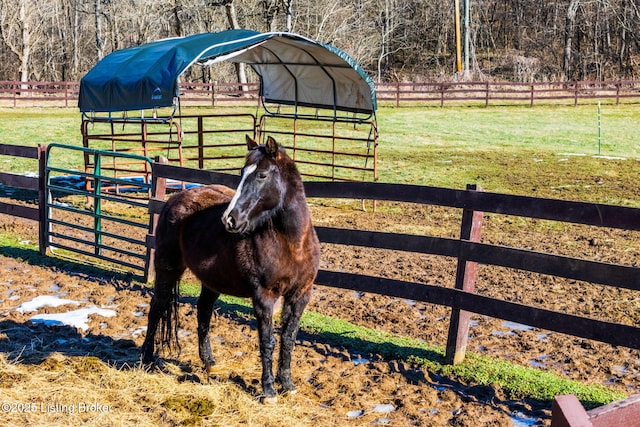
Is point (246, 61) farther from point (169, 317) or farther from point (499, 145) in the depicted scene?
point (169, 317)

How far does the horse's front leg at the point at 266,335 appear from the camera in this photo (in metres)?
5.01

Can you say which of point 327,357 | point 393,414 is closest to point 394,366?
point 327,357

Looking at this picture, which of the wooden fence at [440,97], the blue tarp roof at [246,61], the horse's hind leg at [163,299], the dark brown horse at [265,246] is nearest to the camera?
the dark brown horse at [265,246]

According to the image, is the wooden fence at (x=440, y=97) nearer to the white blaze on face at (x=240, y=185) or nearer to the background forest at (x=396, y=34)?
the background forest at (x=396, y=34)

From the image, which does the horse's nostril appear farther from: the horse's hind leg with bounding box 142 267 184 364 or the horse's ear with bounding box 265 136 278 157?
the horse's hind leg with bounding box 142 267 184 364

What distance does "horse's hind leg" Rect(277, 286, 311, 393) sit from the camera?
5.16 metres

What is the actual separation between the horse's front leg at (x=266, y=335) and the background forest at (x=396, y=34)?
42176 mm

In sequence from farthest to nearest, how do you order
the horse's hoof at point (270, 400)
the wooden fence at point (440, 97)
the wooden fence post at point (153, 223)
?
the wooden fence at point (440, 97)
the wooden fence post at point (153, 223)
the horse's hoof at point (270, 400)

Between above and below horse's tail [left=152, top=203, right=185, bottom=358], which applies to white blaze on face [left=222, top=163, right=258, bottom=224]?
above

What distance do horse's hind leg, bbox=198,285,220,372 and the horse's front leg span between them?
2.46 feet

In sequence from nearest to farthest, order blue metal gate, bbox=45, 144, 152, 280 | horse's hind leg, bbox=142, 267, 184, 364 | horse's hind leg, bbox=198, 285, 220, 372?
horse's hind leg, bbox=198, 285, 220, 372
horse's hind leg, bbox=142, 267, 184, 364
blue metal gate, bbox=45, 144, 152, 280

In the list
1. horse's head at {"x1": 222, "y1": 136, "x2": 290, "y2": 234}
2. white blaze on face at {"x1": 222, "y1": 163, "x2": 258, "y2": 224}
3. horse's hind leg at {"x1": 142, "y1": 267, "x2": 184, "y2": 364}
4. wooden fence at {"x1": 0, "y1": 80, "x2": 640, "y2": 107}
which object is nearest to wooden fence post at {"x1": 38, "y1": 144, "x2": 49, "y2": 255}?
horse's hind leg at {"x1": 142, "y1": 267, "x2": 184, "y2": 364}

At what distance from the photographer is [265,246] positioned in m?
4.96

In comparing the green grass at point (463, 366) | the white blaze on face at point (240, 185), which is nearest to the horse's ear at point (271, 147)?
the white blaze on face at point (240, 185)
